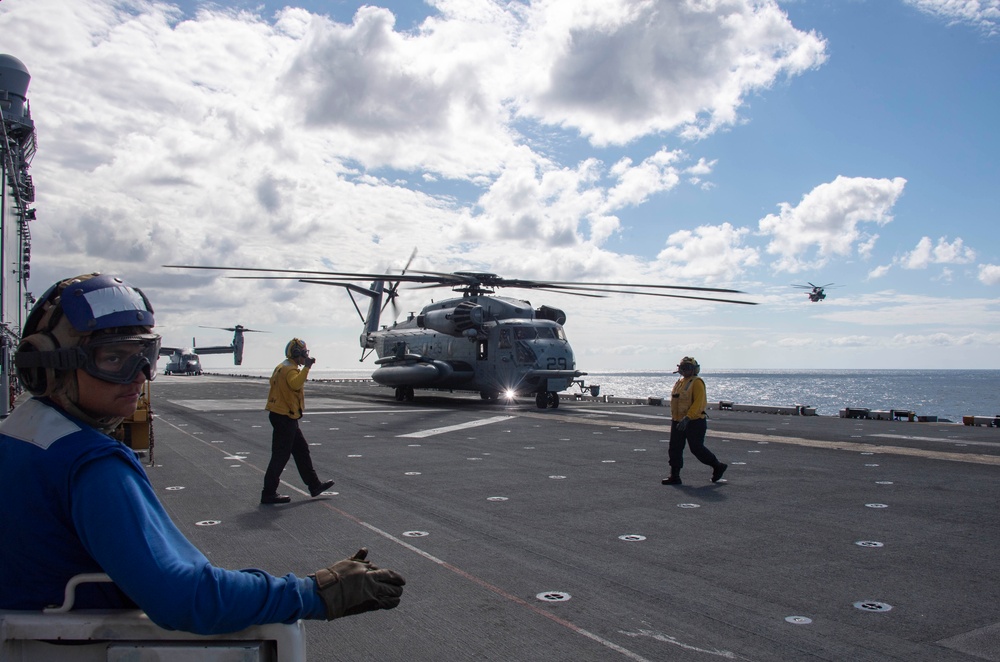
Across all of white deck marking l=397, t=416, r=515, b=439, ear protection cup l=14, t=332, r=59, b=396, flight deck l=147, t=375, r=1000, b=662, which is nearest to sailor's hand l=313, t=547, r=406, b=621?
ear protection cup l=14, t=332, r=59, b=396

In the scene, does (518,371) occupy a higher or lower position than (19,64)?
lower

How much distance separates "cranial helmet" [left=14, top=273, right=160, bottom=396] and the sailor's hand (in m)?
0.85

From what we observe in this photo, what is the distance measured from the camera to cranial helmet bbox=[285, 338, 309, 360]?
30.0ft

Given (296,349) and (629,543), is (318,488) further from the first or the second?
(629,543)

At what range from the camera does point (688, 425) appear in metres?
10.3

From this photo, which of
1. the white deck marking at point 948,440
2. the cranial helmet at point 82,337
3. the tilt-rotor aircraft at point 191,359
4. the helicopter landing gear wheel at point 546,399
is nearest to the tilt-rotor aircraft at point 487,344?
the helicopter landing gear wheel at point 546,399

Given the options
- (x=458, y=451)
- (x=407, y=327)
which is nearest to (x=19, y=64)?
(x=407, y=327)

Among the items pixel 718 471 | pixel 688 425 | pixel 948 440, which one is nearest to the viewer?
pixel 688 425

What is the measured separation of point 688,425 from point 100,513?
30.5ft

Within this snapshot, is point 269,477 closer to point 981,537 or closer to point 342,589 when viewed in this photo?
point 342,589

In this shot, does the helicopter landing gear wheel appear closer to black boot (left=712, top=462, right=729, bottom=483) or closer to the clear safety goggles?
black boot (left=712, top=462, right=729, bottom=483)

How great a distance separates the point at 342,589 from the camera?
2080 millimetres

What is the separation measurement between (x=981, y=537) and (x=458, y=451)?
29.1ft

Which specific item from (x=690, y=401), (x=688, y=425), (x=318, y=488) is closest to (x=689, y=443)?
(x=688, y=425)
